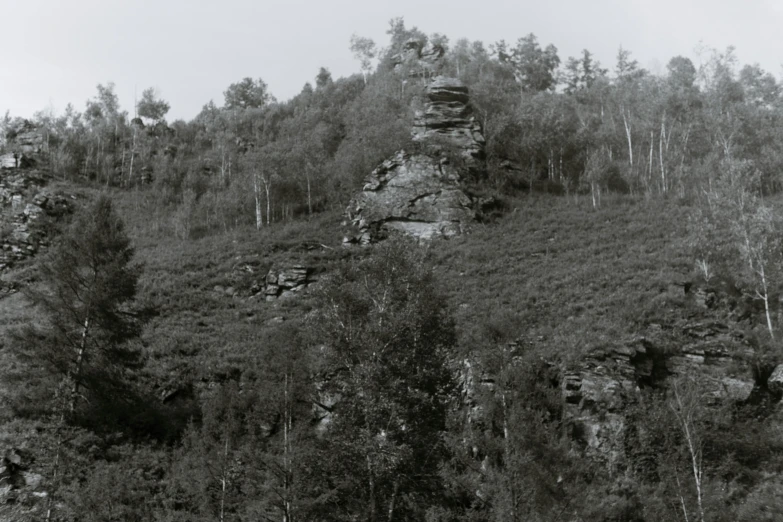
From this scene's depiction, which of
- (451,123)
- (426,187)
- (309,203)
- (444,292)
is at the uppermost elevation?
(451,123)

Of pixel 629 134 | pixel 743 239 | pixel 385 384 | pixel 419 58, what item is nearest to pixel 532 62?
pixel 419 58

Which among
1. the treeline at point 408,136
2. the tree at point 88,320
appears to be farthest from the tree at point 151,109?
the tree at point 88,320

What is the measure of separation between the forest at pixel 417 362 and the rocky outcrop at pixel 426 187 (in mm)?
1649

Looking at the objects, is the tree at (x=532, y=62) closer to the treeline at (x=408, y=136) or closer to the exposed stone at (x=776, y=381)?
the treeline at (x=408, y=136)

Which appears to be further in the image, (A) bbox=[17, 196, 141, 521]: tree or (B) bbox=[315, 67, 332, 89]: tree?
(B) bbox=[315, 67, 332, 89]: tree

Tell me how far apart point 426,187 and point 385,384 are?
3343cm

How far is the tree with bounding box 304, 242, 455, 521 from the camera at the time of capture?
21.6 meters

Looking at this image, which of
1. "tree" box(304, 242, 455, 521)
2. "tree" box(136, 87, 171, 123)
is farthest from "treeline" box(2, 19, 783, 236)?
"tree" box(304, 242, 455, 521)

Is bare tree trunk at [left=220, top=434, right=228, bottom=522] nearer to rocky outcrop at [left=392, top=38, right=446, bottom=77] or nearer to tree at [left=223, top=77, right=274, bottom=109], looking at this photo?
rocky outcrop at [left=392, top=38, right=446, bottom=77]

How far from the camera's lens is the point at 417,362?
24.5 metres

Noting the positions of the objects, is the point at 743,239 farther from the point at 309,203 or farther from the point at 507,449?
the point at 309,203

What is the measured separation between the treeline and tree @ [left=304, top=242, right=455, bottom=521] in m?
35.0

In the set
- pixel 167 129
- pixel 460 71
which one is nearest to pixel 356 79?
pixel 460 71

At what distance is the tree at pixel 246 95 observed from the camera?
10756cm
